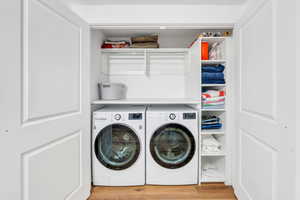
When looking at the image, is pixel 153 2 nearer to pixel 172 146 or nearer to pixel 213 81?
pixel 213 81

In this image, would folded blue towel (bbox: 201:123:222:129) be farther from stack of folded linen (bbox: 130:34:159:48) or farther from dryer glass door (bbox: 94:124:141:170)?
stack of folded linen (bbox: 130:34:159:48)

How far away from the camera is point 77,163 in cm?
152

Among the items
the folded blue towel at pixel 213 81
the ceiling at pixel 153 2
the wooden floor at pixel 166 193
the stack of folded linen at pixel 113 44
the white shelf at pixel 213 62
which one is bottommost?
the wooden floor at pixel 166 193

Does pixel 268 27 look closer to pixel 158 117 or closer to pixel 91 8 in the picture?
pixel 158 117

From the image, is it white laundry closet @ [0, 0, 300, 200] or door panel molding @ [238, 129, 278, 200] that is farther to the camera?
door panel molding @ [238, 129, 278, 200]

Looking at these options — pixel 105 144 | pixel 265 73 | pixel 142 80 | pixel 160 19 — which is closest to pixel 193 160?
pixel 105 144

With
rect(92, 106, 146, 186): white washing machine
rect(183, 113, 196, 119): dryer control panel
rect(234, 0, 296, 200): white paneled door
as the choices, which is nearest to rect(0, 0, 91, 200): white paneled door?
rect(92, 106, 146, 186): white washing machine

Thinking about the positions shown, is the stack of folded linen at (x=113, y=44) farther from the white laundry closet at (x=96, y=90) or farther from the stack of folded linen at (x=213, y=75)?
the stack of folded linen at (x=213, y=75)

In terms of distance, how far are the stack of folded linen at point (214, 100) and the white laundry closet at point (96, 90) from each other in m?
0.06

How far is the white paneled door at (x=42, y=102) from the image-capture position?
2.86 ft

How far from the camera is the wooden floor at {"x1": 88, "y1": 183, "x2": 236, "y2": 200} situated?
1.73 metres

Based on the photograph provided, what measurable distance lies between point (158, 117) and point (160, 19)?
3.75 feet

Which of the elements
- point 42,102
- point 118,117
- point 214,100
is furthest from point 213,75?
point 42,102

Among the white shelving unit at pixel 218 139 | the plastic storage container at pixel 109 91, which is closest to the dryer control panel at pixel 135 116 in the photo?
the plastic storage container at pixel 109 91
